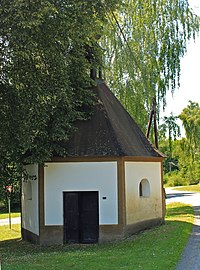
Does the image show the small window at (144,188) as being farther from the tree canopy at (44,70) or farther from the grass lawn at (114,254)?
the tree canopy at (44,70)

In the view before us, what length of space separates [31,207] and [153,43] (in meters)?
11.8

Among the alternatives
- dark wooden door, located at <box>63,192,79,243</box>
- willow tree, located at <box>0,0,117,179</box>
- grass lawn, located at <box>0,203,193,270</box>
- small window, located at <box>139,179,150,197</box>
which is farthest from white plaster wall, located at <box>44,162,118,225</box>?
small window, located at <box>139,179,150,197</box>

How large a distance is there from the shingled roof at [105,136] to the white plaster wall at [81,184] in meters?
0.51

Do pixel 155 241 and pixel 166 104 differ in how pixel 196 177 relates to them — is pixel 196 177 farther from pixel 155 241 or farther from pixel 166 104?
pixel 155 241

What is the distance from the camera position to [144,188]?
20.8m

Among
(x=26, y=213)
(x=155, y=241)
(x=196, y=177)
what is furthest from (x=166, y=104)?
(x=196, y=177)

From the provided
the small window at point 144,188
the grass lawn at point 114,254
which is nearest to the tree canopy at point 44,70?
the grass lawn at point 114,254

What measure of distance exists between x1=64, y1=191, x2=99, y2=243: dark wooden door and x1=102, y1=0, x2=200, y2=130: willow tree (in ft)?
30.8

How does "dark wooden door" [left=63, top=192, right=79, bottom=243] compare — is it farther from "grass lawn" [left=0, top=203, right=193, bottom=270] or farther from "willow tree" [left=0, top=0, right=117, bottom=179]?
"willow tree" [left=0, top=0, right=117, bottom=179]

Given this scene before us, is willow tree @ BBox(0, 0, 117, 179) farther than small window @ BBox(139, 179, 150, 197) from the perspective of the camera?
No

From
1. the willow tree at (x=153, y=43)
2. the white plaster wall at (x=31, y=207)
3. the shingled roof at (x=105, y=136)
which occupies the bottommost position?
the white plaster wall at (x=31, y=207)

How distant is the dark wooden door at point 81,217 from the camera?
18156 millimetres

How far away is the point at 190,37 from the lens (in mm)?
26359

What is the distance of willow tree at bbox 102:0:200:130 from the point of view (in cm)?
2591
